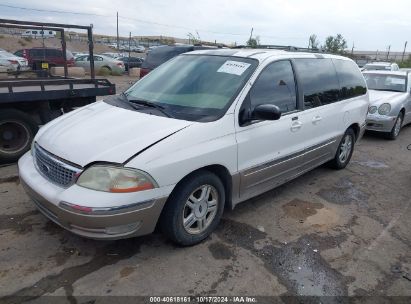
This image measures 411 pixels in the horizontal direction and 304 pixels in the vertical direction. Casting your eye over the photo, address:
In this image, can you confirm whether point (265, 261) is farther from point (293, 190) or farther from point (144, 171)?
point (293, 190)

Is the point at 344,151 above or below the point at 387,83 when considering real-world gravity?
below

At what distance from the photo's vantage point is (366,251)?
11.7 ft

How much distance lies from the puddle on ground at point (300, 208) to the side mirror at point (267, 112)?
1.36m

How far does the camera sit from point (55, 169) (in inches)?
121

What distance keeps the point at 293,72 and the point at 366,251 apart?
84.0 inches

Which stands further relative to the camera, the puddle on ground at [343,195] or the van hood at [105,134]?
the puddle on ground at [343,195]

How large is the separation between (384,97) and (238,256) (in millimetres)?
6975

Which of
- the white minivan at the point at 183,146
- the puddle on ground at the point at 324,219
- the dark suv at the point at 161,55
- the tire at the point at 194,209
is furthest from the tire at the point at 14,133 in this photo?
the dark suv at the point at 161,55

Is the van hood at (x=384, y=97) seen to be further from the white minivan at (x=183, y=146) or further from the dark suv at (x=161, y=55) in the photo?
the dark suv at (x=161, y=55)

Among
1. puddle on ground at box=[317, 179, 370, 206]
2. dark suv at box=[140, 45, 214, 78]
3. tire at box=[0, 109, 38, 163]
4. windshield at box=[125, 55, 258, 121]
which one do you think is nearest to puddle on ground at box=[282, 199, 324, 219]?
puddle on ground at box=[317, 179, 370, 206]

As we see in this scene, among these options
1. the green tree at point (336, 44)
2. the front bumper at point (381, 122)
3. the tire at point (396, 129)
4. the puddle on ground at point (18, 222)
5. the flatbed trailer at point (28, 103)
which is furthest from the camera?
the green tree at point (336, 44)

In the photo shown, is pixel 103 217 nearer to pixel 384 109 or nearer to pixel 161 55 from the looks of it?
pixel 384 109

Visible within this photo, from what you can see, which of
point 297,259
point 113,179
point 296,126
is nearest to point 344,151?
point 296,126

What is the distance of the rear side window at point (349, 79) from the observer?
541 centimetres
